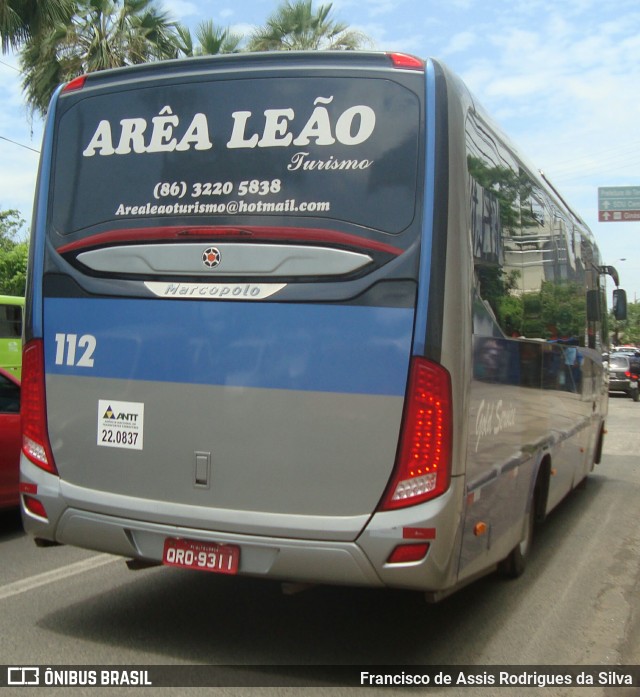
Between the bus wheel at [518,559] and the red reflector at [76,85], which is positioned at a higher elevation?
the red reflector at [76,85]

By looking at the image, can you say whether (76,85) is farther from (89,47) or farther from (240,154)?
(89,47)

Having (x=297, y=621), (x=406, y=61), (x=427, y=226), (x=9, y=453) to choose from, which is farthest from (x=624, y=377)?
(x=427, y=226)

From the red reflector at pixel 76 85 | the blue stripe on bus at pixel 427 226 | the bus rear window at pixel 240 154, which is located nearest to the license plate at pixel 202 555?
the blue stripe on bus at pixel 427 226

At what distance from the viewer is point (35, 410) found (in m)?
5.26

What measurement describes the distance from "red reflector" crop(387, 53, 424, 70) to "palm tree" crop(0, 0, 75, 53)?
12.3m

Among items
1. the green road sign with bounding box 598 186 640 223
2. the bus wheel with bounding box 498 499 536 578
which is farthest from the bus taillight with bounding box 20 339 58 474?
the green road sign with bounding box 598 186 640 223

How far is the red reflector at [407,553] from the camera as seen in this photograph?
442 cm

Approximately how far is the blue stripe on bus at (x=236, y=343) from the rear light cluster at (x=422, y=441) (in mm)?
94

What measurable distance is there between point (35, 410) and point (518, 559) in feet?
11.7

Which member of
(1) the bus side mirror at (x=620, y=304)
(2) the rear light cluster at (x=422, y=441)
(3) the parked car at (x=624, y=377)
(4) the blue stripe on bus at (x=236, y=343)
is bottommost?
(3) the parked car at (x=624, y=377)

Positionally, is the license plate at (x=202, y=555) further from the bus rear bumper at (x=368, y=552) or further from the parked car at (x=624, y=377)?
the parked car at (x=624, y=377)

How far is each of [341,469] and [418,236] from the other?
120 cm

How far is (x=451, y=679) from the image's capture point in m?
4.73

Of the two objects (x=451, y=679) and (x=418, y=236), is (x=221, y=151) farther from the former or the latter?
(x=451, y=679)
